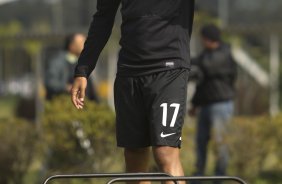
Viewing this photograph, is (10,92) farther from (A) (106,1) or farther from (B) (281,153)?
(A) (106,1)

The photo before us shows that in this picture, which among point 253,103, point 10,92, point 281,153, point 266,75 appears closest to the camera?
point 281,153

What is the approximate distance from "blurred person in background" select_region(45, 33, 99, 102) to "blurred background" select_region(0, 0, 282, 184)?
21 centimetres

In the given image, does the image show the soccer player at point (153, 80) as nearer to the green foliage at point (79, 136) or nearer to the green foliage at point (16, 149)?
the green foliage at point (79, 136)

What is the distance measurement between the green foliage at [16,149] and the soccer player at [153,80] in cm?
531

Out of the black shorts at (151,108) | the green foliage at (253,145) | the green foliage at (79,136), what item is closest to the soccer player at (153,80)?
the black shorts at (151,108)

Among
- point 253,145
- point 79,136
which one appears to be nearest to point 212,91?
point 253,145

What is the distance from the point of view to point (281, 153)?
444 inches

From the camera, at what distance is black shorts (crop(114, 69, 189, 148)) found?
16.8 ft

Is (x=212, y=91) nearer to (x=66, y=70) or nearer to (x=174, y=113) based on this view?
(x=66, y=70)

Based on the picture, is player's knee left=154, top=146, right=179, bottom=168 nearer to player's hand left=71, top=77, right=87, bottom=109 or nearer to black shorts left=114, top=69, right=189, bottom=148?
black shorts left=114, top=69, right=189, bottom=148

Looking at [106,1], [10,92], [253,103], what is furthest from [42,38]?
[106,1]

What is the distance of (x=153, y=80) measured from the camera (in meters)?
5.17

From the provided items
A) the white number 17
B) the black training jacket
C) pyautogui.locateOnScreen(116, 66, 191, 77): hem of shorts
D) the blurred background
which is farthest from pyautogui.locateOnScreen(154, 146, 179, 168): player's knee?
the black training jacket

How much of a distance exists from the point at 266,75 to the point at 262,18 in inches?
123
